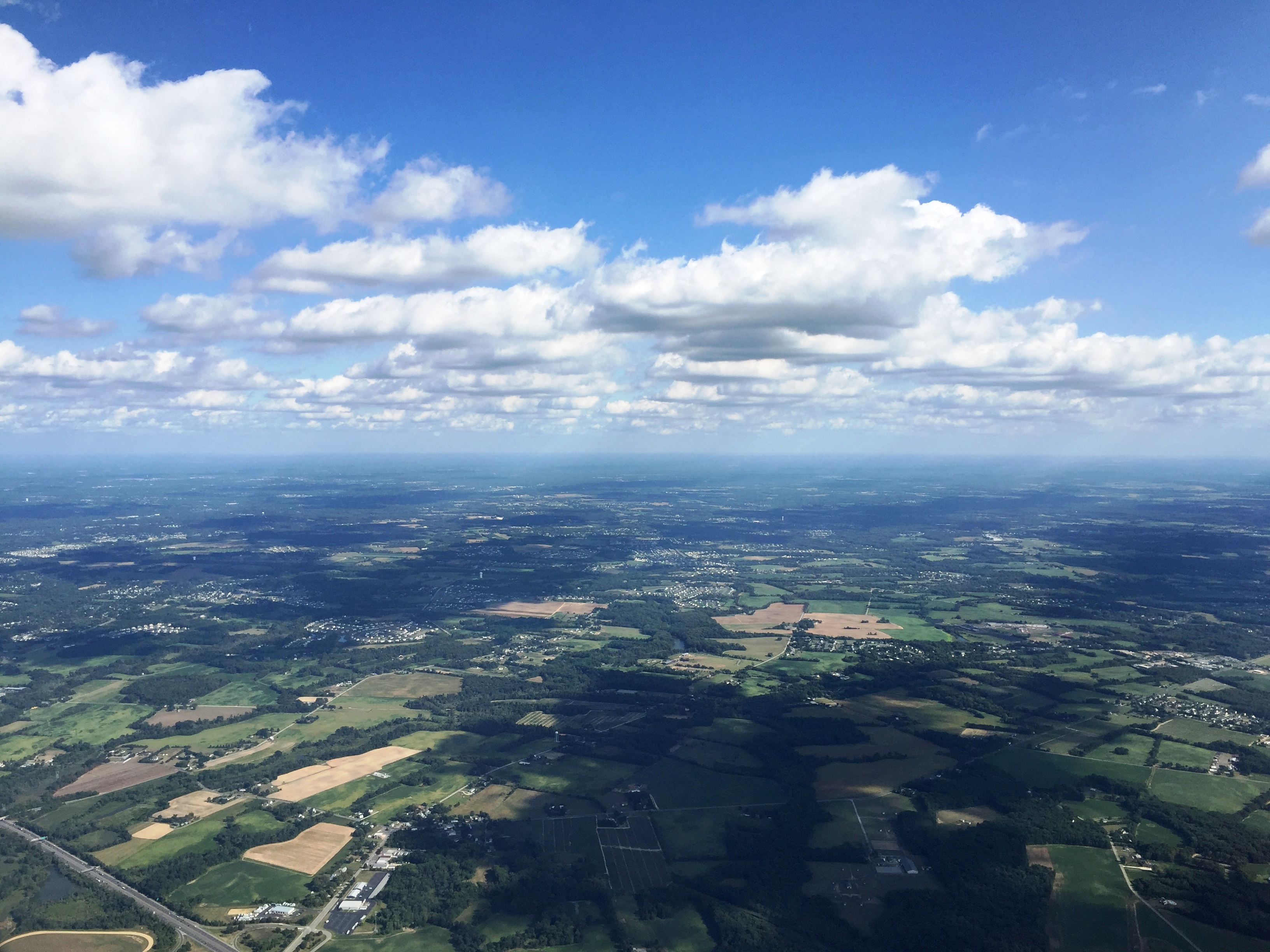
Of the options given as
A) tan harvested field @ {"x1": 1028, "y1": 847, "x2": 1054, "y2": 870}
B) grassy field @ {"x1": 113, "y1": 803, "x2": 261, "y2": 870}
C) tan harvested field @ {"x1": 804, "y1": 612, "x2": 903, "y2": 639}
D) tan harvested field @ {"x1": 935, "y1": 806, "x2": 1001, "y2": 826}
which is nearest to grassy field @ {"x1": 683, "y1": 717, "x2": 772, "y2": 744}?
tan harvested field @ {"x1": 935, "y1": 806, "x2": 1001, "y2": 826}

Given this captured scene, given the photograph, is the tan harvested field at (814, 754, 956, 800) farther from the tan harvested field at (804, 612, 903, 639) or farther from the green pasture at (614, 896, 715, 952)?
the tan harvested field at (804, 612, 903, 639)

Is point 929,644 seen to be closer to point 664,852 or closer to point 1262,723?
point 1262,723

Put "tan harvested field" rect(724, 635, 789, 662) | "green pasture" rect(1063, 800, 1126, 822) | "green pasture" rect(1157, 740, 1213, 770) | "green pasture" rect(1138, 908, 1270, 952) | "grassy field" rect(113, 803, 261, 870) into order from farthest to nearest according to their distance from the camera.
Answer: "tan harvested field" rect(724, 635, 789, 662), "green pasture" rect(1157, 740, 1213, 770), "green pasture" rect(1063, 800, 1126, 822), "grassy field" rect(113, 803, 261, 870), "green pasture" rect(1138, 908, 1270, 952)

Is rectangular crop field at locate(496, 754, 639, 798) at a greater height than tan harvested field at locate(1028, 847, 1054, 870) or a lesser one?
lesser

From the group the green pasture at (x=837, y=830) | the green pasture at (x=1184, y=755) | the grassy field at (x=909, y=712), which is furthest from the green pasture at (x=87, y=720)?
the green pasture at (x=1184, y=755)

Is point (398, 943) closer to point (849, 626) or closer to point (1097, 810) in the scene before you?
point (1097, 810)

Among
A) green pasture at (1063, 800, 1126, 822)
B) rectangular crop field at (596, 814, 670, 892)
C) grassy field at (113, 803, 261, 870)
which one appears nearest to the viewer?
rectangular crop field at (596, 814, 670, 892)

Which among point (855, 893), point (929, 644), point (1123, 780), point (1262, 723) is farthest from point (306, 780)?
point (1262, 723)
